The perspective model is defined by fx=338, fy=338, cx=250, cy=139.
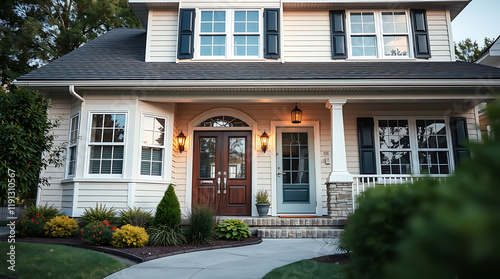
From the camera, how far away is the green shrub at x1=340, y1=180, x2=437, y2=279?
3.86 ft

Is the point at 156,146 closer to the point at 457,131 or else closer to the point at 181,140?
the point at 181,140

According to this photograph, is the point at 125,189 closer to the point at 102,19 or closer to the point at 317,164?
the point at 317,164

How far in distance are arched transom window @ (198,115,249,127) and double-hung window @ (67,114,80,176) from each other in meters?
2.73

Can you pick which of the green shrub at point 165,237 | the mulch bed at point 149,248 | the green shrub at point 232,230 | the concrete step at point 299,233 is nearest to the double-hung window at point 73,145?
the mulch bed at point 149,248

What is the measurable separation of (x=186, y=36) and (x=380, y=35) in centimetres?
473

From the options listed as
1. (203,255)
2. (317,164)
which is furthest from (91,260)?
(317,164)

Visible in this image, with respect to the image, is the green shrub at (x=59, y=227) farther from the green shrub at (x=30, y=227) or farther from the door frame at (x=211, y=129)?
the door frame at (x=211, y=129)

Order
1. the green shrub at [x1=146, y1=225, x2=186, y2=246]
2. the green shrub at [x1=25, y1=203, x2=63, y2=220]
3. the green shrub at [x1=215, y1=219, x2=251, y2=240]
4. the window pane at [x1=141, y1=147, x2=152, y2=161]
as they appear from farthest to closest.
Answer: the window pane at [x1=141, y1=147, x2=152, y2=161], the green shrub at [x1=25, y1=203, x2=63, y2=220], the green shrub at [x1=215, y1=219, x2=251, y2=240], the green shrub at [x1=146, y1=225, x2=186, y2=246]

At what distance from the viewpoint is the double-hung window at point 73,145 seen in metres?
7.30

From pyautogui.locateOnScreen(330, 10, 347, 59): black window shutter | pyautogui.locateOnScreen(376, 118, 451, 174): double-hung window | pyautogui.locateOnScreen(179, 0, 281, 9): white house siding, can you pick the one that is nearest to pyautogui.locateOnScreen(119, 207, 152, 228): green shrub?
pyautogui.locateOnScreen(179, 0, 281, 9): white house siding

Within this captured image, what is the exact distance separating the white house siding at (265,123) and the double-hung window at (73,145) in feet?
7.21

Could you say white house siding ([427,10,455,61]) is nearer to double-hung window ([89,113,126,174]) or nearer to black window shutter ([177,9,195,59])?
black window shutter ([177,9,195,59])

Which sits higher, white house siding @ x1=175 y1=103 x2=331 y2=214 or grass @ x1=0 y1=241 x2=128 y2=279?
white house siding @ x1=175 y1=103 x2=331 y2=214

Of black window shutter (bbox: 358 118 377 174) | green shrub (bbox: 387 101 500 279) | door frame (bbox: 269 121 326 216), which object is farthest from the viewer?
door frame (bbox: 269 121 326 216)
